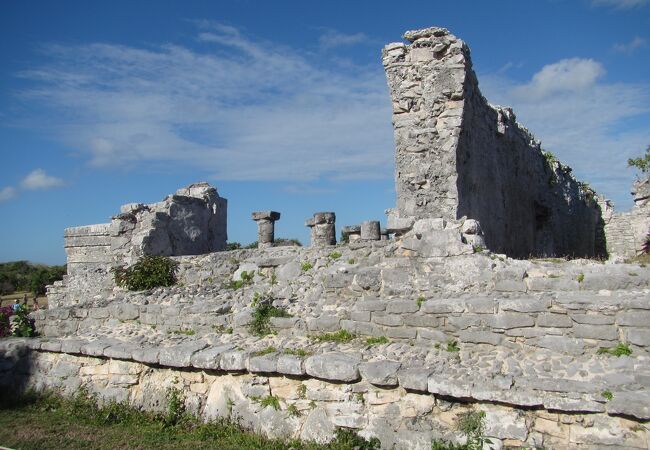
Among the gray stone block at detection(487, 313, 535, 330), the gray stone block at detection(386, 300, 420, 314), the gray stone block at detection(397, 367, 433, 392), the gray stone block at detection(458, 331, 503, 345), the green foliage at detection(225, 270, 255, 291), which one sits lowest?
the gray stone block at detection(397, 367, 433, 392)

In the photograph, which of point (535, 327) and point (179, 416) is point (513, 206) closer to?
point (535, 327)

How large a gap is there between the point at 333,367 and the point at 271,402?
1.03m

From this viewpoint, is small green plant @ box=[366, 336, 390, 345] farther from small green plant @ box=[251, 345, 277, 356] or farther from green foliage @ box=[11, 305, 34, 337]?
green foliage @ box=[11, 305, 34, 337]

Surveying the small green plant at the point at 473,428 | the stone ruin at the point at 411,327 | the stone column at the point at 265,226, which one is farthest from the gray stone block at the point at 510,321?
the stone column at the point at 265,226

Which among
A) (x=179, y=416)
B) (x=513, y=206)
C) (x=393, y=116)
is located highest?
(x=393, y=116)

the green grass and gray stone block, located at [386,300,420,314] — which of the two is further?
gray stone block, located at [386,300,420,314]

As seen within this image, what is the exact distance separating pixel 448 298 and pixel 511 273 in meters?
0.78

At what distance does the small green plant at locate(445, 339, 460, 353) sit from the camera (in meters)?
5.84

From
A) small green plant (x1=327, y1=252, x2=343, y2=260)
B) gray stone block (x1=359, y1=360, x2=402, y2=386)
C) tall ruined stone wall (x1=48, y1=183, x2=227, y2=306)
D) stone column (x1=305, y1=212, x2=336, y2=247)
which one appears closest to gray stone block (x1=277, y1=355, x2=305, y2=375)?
gray stone block (x1=359, y1=360, x2=402, y2=386)

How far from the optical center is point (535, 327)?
5.52 meters

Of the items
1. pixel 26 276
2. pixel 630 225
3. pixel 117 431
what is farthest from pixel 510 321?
pixel 26 276

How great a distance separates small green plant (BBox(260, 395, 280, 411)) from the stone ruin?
0.08 metres

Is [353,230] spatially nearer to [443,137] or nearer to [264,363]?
[443,137]

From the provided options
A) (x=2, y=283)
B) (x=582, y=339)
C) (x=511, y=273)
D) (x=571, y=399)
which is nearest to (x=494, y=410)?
(x=571, y=399)
